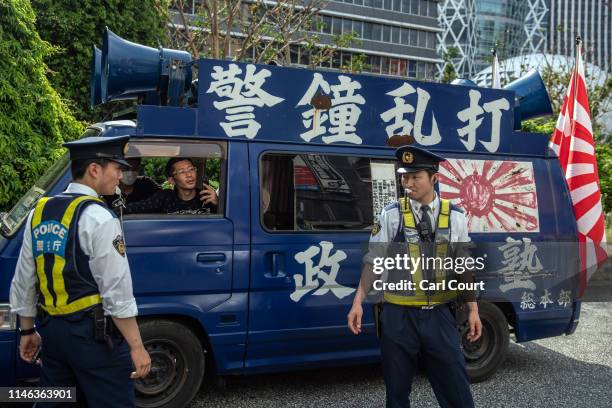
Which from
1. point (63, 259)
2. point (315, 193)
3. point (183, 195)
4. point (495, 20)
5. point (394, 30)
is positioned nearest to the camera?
point (63, 259)

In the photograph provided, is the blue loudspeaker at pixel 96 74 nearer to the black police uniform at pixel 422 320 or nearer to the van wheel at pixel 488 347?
the black police uniform at pixel 422 320

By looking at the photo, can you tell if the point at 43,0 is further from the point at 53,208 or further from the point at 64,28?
the point at 53,208

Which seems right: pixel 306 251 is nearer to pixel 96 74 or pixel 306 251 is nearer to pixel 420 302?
pixel 420 302

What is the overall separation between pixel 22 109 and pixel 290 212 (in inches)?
145

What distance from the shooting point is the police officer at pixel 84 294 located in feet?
7.93

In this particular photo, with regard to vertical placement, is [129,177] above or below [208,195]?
above

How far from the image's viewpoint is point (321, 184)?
4289 millimetres

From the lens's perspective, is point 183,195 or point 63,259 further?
point 183,195

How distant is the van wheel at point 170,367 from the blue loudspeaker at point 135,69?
5.66 ft

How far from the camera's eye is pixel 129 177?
437cm

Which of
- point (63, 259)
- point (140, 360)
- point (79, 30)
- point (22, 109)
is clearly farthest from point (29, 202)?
point (79, 30)

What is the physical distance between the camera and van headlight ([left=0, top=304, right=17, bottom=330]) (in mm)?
3416

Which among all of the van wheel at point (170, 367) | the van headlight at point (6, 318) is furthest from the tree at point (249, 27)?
the van headlight at point (6, 318)

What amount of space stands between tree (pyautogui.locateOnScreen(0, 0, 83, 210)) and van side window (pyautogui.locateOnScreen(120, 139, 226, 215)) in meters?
2.43
